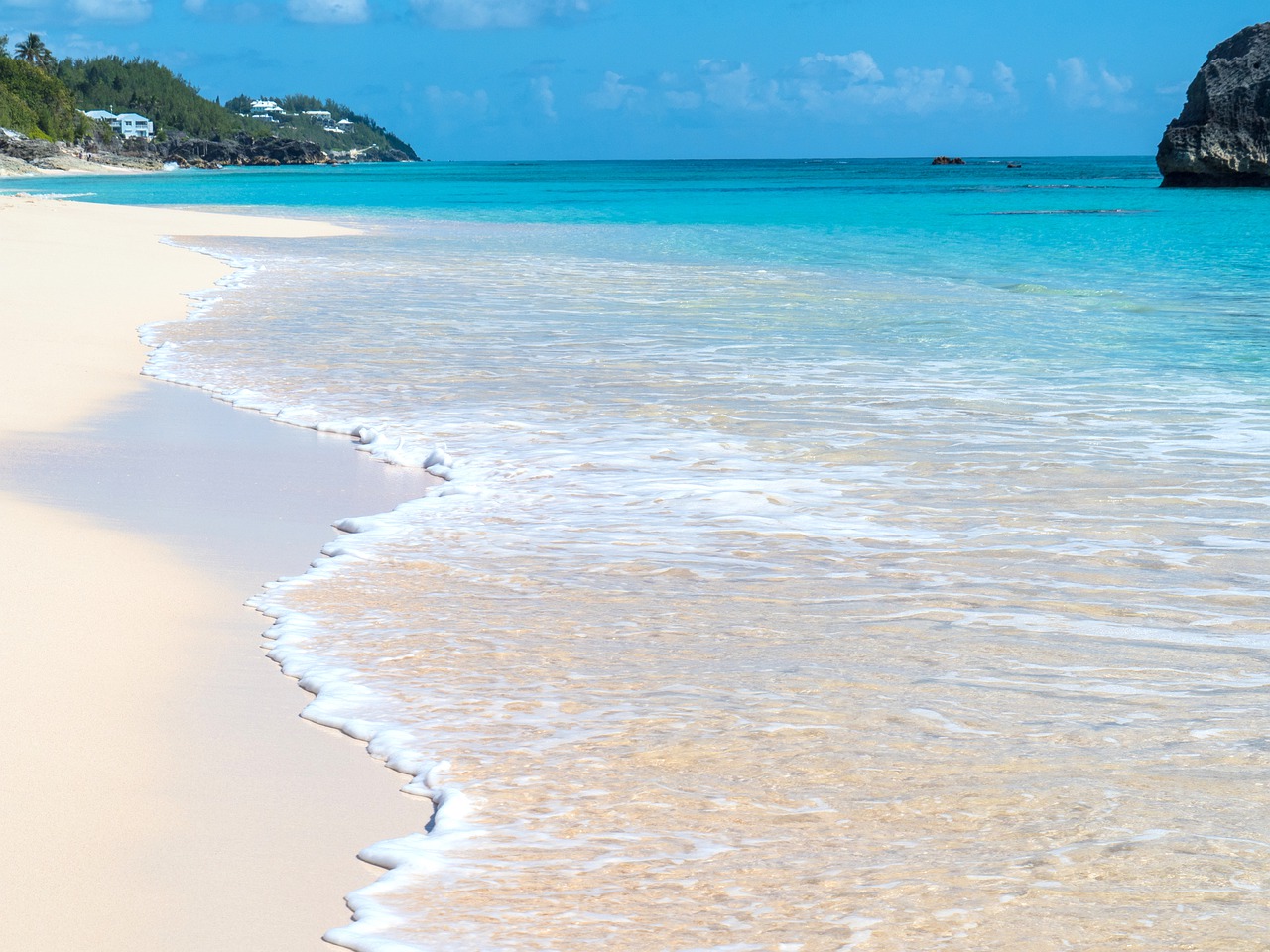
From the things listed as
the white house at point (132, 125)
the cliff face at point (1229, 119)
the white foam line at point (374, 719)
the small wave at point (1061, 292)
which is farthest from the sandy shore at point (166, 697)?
the white house at point (132, 125)

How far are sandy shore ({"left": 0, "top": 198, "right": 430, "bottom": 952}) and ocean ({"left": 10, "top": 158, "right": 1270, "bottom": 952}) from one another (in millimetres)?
177

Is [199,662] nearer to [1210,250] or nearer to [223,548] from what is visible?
[223,548]

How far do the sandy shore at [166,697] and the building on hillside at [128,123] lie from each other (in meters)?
178

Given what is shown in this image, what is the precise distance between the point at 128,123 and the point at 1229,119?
499 ft

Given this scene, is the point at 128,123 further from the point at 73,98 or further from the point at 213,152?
the point at 73,98

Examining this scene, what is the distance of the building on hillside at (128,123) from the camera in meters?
170

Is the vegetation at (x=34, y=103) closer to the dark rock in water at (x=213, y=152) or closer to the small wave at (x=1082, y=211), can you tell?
the dark rock in water at (x=213, y=152)

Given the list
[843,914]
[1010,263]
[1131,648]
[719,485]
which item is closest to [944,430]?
[719,485]

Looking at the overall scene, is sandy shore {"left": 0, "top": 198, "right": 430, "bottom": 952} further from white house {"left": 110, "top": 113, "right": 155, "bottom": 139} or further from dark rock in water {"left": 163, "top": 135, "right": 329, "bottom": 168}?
white house {"left": 110, "top": 113, "right": 155, "bottom": 139}

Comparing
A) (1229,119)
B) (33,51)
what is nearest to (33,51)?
(33,51)

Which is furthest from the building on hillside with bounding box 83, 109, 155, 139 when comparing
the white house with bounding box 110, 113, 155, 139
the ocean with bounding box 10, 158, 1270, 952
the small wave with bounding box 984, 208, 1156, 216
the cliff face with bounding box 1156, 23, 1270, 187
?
the ocean with bounding box 10, 158, 1270, 952

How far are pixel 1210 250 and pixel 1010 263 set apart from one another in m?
6.35

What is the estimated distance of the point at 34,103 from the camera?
126562mm

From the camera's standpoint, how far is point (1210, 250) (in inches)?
1083
